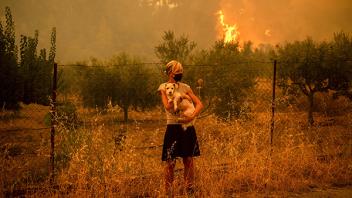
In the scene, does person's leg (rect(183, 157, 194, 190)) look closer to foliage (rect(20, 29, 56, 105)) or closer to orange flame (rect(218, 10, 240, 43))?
foliage (rect(20, 29, 56, 105))

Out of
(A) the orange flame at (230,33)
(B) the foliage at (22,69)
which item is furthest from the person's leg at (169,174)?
(A) the orange flame at (230,33)

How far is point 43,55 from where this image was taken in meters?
11.0

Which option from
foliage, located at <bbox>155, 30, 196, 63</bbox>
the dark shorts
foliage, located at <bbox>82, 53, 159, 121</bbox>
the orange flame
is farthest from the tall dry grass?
foliage, located at <bbox>155, 30, 196, 63</bbox>

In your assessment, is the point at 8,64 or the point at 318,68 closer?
the point at 8,64

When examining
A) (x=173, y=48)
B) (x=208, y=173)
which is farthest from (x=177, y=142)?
(x=173, y=48)

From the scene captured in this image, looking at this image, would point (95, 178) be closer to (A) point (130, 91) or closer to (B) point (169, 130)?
(B) point (169, 130)

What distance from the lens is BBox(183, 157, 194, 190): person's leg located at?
568cm

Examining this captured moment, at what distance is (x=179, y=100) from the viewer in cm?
539

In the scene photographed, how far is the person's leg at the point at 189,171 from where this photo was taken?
5.68 meters

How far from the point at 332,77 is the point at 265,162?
1542cm

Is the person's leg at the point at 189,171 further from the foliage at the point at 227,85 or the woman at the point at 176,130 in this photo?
the foliage at the point at 227,85

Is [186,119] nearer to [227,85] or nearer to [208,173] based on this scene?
[208,173]

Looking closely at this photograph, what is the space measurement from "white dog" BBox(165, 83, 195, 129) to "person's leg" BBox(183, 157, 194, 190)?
599mm

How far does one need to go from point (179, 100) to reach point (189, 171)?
48.2 inches
